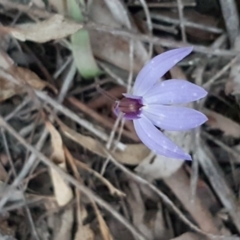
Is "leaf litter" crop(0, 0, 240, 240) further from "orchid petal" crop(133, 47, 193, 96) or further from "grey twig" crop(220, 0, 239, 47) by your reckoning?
"orchid petal" crop(133, 47, 193, 96)

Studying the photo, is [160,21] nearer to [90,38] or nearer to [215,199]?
[90,38]

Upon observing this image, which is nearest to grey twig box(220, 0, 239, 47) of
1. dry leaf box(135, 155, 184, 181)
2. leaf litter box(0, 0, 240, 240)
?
leaf litter box(0, 0, 240, 240)

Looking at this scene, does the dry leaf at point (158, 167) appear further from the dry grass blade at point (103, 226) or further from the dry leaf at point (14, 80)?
the dry leaf at point (14, 80)

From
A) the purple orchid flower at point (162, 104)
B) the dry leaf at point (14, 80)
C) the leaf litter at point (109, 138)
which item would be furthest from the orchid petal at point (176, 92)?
the dry leaf at point (14, 80)

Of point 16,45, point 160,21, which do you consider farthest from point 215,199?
point 16,45

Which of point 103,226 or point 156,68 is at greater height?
point 156,68

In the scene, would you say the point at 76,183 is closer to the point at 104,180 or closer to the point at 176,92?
the point at 104,180

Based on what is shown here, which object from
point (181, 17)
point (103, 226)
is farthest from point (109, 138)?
point (181, 17)
